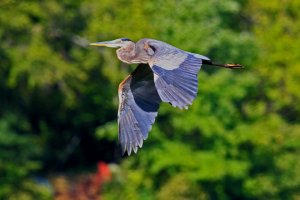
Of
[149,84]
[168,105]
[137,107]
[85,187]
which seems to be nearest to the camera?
[137,107]

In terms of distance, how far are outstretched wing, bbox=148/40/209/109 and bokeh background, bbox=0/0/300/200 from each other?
13.9 meters

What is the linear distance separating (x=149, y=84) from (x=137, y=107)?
337 millimetres

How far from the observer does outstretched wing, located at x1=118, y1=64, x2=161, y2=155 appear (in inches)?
529

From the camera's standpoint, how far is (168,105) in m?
28.3

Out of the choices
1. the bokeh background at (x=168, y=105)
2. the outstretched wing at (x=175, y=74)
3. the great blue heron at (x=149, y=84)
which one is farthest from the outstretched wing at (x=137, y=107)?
the bokeh background at (x=168, y=105)

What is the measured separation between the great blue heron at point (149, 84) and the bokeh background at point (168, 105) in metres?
13.2

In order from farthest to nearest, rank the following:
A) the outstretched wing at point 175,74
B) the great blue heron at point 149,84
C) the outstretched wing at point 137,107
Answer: the outstretched wing at point 137,107, the great blue heron at point 149,84, the outstretched wing at point 175,74

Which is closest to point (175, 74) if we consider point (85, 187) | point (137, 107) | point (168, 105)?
point (137, 107)

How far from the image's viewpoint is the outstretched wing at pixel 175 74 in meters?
12.5

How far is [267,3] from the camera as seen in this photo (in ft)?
102

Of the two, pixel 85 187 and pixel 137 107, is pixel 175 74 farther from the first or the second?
pixel 85 187

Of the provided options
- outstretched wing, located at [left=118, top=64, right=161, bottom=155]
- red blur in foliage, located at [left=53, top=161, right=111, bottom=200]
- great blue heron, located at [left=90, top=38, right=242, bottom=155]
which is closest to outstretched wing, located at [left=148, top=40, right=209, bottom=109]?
great blue heron, located at [left=90, top=38, right=242, bottom=155]

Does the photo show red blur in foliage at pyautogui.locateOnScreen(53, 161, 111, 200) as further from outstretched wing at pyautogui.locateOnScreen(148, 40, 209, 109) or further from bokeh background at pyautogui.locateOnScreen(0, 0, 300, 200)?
outstretched wing at pyautogui.locateOnScreen(148, 40, 209, 109)

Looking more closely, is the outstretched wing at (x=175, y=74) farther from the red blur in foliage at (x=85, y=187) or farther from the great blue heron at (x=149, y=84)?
the red blur in foliage at (x=85, y=187)
